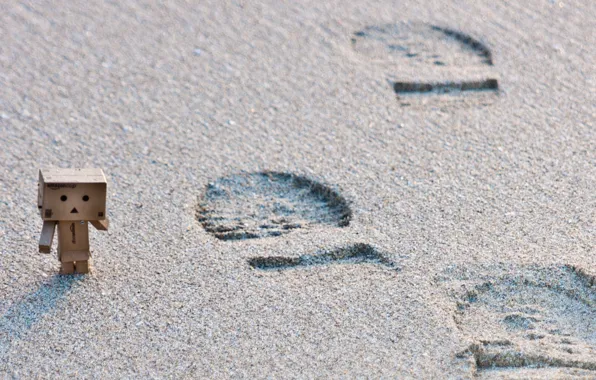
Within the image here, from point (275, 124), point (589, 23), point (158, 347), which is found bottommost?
point (158, 347)

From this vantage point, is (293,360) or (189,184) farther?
(189,184)

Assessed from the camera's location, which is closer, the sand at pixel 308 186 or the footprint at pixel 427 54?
the sand at pixel 308 186

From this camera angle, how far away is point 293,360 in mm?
2162

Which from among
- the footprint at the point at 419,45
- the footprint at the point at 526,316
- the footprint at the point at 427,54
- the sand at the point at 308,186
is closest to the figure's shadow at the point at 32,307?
the sand at the point at 308,186

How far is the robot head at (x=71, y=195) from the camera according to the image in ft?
7.60

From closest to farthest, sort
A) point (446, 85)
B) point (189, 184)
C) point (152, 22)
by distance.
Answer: point (189, 184)
point (446, 85)
point (152, 22)

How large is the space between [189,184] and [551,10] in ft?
8.08

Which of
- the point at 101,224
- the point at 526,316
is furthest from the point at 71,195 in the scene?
the point at 526,316

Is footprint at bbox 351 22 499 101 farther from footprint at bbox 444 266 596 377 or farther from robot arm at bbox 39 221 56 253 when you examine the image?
robot arm at bbox 39 221 56 253

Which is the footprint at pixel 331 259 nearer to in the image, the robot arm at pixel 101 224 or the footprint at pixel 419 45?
the robot arm at pixel 101 224

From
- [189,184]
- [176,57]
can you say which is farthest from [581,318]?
[176,57]

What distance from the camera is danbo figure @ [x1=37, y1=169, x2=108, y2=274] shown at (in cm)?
232

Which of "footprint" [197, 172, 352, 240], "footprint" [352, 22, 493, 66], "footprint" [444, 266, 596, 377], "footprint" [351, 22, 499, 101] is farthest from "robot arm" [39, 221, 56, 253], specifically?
"footprint" [352, 22, 493, 66]

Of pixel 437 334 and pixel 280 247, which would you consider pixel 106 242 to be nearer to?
pixel 280 247
